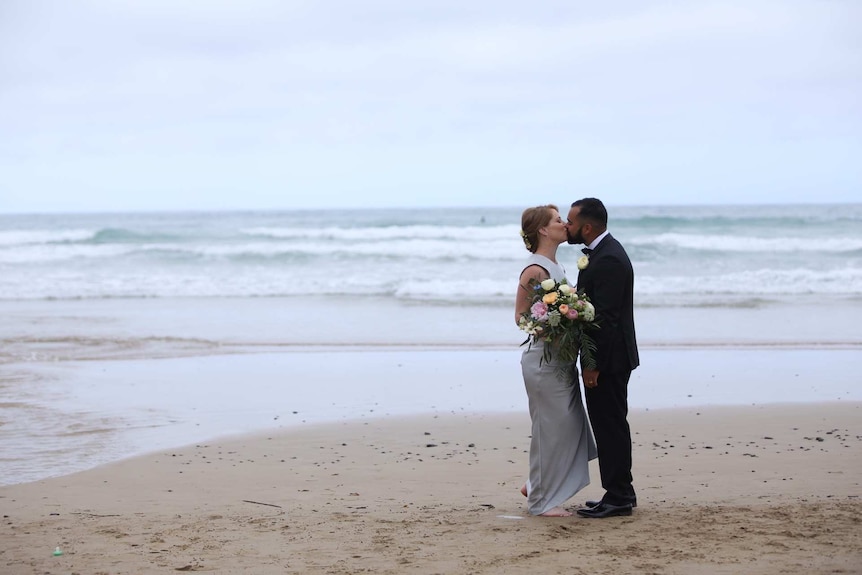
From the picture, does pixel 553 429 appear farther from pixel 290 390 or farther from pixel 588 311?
pixel 290 390

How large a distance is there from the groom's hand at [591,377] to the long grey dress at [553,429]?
0.16m

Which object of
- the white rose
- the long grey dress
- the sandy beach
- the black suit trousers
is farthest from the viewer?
the long grey dress

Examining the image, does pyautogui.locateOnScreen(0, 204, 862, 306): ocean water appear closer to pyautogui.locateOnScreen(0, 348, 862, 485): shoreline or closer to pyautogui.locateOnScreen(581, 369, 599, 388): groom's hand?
pyautogui.locateOnScreen(0, 348, 862, 485): shoreline

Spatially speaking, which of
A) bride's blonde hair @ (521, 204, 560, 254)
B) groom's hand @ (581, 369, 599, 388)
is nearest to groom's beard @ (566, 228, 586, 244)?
bride's blonde hair @ (521, 204, 560, 254)

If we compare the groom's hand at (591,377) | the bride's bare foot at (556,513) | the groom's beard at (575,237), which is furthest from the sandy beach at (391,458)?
the groom's beard at (575,237)

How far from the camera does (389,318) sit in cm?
1691

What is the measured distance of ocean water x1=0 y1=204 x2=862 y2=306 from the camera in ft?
72.8

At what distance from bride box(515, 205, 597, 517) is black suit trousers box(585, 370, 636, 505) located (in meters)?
0.15

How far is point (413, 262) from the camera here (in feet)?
104

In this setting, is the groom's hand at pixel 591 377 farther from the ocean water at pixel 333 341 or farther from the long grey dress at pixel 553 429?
the ocean water at pixel 333 341

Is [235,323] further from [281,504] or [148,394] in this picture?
[281,504]

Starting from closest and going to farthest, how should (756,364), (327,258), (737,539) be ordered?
(737,539) → (756,364) → (327,258)

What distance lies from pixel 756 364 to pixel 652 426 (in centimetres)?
408

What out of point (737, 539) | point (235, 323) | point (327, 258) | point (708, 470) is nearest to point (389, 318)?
point (235, 323)
